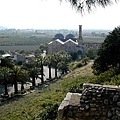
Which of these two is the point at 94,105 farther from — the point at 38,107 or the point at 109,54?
the point at 109,54

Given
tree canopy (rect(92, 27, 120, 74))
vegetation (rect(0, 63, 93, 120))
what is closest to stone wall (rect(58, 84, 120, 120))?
vegetation (rect(0, 63, 93, 120))

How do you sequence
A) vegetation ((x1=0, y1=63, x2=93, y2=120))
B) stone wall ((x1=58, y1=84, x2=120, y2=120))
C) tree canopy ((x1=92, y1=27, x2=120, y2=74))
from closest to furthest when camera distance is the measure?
stone wall ((x1=58, y1=84, x2=120, y2=120)), vegetation ((x1=0, y1=63, x2=93, y2=120)), tree canopy ((x1=92, y1=27, x2=120, y2=74))

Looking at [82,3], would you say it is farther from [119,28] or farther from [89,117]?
[119,28]

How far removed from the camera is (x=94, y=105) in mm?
4848

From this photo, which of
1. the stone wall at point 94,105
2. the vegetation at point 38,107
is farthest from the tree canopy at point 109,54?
the stone wall at point 94,105

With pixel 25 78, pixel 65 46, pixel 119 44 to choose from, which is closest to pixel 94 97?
pixel 119 44

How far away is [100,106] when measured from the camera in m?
4.81

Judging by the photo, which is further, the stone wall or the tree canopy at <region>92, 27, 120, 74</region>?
the tree canopy at <region>92, 27, 120, 74</region>

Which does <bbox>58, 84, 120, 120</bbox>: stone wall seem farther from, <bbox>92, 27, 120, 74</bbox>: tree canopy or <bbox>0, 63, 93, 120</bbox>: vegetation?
<bbox>92, 27, 120, 74</bbox>: tree canopy

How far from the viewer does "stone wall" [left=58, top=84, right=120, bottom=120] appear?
469cm

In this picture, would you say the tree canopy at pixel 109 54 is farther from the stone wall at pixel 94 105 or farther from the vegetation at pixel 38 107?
the stone wall at pixel 94 105

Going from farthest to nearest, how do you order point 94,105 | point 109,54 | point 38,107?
point 109,54
point 38,107
point 94,105

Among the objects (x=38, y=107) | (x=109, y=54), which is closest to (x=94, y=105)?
(x=38, y=107)

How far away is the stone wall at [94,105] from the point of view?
4691 mm
